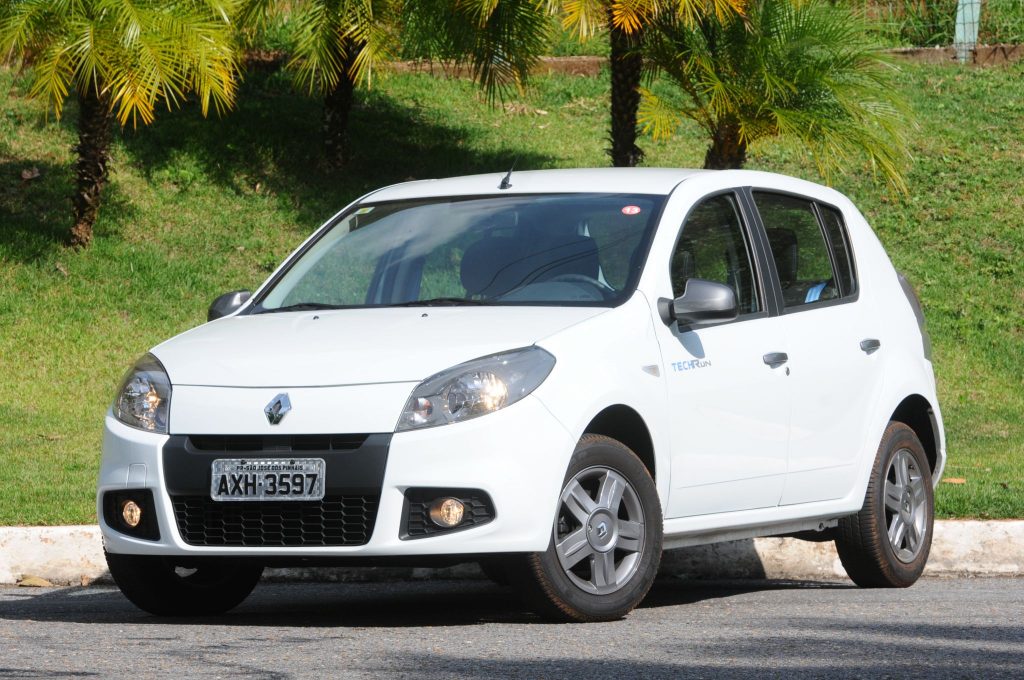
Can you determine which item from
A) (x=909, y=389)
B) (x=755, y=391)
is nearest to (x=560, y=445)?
(x=755, y=391)

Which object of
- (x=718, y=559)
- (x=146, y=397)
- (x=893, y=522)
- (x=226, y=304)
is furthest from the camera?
(x=718, y=559)

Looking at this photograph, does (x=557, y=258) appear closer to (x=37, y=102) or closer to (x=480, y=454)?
(x=480, y=454)

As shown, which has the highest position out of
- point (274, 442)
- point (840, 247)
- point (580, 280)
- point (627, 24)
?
point (627, 24)

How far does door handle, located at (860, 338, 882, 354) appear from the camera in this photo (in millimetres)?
6898

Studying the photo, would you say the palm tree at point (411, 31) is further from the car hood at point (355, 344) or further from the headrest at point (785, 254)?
the car hood at point (355, 344)

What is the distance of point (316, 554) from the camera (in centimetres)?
523

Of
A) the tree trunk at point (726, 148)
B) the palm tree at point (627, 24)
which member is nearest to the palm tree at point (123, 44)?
the palm tree at point (627, 24)

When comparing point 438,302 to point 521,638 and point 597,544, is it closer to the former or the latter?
point 597,544

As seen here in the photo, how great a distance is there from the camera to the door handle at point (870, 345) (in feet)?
22.6

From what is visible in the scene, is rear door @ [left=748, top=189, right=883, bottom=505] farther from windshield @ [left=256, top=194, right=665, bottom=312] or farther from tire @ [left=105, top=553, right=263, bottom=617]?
tire @ [left=105, top=553, right=263, bottom=617]

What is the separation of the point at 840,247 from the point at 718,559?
1553mm

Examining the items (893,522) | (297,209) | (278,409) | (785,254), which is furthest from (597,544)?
(297,209)

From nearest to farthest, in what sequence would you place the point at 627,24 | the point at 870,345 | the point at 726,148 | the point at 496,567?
the point at 496,567, the point at 870,345, the point at 627,24, the point at 726,148

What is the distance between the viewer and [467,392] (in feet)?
17.0
